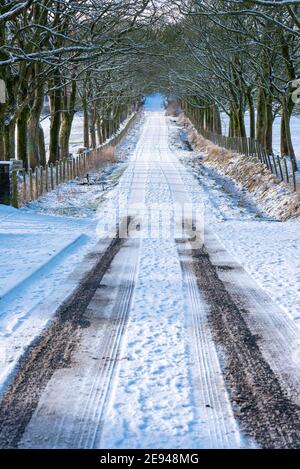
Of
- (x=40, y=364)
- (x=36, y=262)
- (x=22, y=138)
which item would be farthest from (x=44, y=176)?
(x=40, y=364)

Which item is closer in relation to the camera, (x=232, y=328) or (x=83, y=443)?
(x=83, y=443)

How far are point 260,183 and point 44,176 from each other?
9.14 metres

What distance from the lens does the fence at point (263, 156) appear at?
2125 centimetres

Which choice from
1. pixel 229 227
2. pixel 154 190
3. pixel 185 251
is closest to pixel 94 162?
pixel 154 190

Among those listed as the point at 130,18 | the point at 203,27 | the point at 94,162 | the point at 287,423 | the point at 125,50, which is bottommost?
the point at 287,423

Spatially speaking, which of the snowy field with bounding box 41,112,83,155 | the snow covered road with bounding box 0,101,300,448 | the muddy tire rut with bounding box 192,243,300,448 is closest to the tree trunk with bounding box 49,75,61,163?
the snowy field with bounding box 41,112,83,155

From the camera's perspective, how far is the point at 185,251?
1035 cm

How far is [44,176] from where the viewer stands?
70.7 feet

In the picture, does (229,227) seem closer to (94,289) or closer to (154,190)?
(94,289)

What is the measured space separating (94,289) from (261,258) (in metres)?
3.55

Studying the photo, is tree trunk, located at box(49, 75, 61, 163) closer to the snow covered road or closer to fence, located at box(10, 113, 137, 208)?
fence, located at box(10, 113, 137, 208)

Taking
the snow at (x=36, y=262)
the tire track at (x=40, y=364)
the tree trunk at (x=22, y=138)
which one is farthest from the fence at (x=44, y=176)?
the tire track at (x=40, y=364)

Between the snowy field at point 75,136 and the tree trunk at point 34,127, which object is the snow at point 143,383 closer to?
the tree trunk at point 34,127

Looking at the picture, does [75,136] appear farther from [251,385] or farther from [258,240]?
[251,385]
